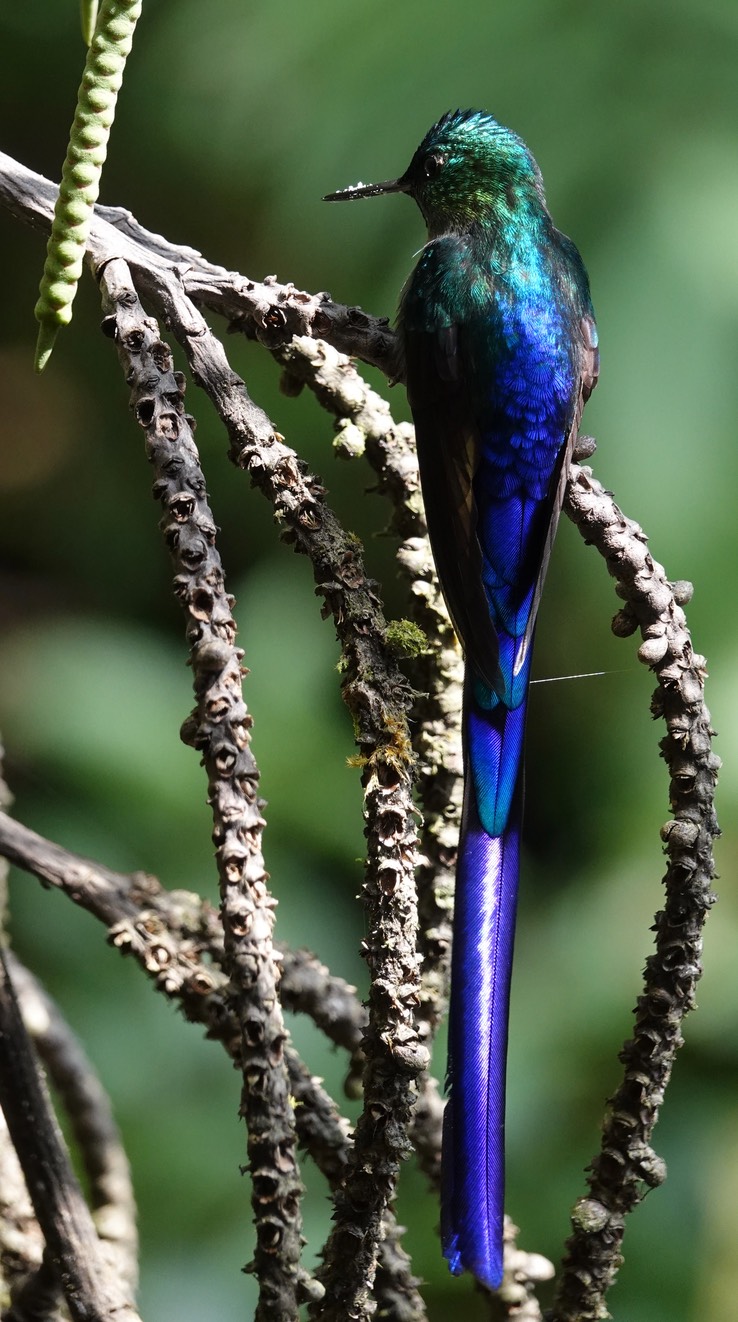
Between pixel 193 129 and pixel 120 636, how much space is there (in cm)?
62

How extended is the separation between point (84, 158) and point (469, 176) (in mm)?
384

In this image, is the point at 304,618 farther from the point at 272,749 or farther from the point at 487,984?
the point at 487,984

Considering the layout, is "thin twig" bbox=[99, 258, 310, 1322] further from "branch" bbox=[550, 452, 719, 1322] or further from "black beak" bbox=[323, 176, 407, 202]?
"black beak" bbox=[323, 176, 407, 202]

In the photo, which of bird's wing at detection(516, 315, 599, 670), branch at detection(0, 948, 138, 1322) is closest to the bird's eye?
bird's wing at detection(516, 315, 599, 670)

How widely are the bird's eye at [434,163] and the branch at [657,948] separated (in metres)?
0.33

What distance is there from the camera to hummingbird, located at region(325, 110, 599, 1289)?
51 centimetres

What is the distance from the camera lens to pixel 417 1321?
0.55 meters

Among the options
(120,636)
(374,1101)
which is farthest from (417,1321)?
(120,636)

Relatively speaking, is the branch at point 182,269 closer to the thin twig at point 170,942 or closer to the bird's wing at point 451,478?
the bird's wing at point 451,478

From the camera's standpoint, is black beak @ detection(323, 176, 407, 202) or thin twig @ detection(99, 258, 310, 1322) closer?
thin twig @ detection(99, 258, 310, 1322)

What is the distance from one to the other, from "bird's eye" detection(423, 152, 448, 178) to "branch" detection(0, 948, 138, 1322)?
0.52 meters

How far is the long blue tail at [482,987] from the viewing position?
0.49 m

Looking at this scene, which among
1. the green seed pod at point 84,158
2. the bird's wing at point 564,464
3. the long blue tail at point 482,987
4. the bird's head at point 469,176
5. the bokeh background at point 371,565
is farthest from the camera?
the bokeh background at point 371,565

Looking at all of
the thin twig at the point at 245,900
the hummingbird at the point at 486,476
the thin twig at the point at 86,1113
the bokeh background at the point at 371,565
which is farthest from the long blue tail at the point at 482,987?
the bokeh background at the point at 371,565
